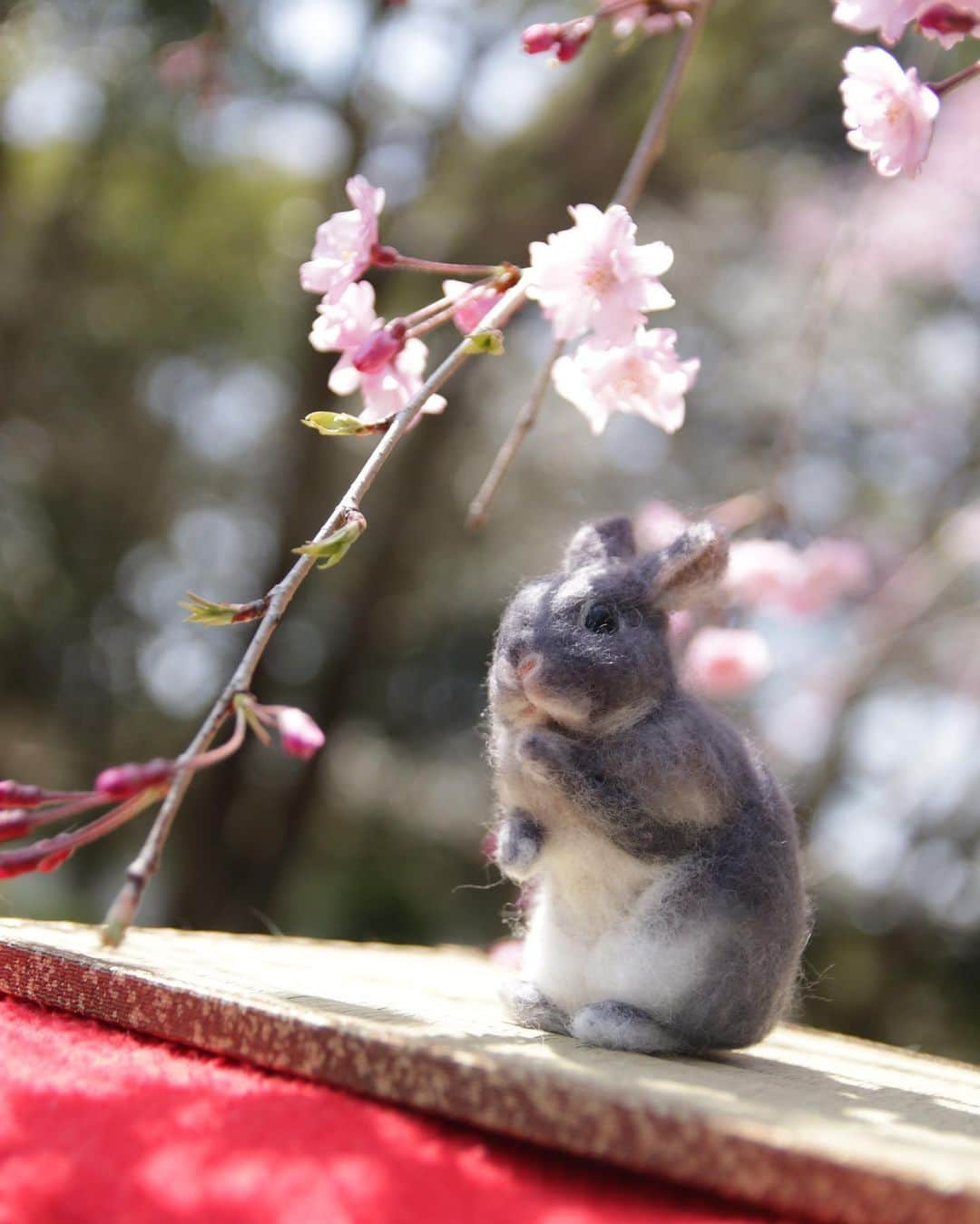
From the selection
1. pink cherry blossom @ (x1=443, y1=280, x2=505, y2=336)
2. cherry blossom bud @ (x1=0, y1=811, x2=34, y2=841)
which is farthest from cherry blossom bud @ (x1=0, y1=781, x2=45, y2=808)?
pink cherry blossom @ (x1=443, y1=280, x2=505, y2=336)

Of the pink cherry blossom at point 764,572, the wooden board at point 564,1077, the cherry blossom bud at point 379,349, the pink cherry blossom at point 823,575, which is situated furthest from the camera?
the pink cherry blossom at point 823,575

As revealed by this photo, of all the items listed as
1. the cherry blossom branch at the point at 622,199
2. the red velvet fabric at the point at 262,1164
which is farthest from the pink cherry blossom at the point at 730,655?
the red velvet fabric at the point at 262,1164

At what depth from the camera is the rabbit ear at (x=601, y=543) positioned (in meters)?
0.78

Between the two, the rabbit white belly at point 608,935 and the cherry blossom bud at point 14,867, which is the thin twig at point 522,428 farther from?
the cherry blossom bud at point 14,867

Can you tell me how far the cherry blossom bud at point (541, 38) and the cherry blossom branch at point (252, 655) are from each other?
15 cm

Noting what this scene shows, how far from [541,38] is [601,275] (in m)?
0.17

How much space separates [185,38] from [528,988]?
1.59 meters

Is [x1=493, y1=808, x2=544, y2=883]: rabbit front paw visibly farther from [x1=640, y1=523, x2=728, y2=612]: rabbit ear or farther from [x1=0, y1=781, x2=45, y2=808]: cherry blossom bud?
[x1=0, y1=781, x2=45, y2=808]: cherry blossom bud

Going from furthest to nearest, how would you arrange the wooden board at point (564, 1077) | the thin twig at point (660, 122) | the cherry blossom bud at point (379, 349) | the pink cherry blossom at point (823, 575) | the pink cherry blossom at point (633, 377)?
the pink cherry blossom at point (823, 575), the thin twig at point (660, 122), the pink cherry blossom at point (633, 377), the cherry blossom bud at point (379, 349), the wooden board at point (564, 1077)

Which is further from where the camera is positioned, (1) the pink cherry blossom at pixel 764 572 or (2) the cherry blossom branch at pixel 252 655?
(1) the pink cherry blossom at pixel 764 572

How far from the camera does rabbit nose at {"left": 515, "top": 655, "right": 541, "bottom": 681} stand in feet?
2.26

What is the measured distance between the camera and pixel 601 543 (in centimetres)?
78

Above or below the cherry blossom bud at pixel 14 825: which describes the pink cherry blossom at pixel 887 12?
above

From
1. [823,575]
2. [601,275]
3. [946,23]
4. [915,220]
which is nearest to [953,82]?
[946,23]
